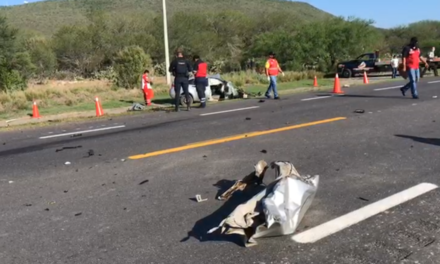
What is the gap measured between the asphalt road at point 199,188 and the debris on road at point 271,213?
11cm

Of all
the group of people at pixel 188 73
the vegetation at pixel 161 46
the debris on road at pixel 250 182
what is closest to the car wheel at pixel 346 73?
the vegetation at pixel 161 46

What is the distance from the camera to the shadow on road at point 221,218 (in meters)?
3.98

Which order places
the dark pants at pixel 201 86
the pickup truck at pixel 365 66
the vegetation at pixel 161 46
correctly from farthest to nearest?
the pickup truck at pixel 365 66 < the vegetation at pixel 161 46 < the dark pants at pixel 201 86

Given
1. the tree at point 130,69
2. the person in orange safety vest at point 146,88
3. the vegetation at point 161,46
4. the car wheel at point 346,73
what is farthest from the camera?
the car wheel at point 346,73

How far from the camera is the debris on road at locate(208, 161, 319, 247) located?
3.82 meters

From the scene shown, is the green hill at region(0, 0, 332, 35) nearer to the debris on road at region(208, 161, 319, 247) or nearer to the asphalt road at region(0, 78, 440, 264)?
the asphalt road at region(0, 78, 440, 264)

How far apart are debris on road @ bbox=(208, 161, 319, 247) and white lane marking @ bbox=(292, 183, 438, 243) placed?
15 cm

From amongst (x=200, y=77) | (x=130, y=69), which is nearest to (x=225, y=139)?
(x=200, y=77)

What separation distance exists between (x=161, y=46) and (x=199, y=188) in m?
44.0

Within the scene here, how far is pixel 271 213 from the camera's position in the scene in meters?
3.82

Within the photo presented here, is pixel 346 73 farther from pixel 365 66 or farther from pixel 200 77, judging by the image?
pixel 200 77

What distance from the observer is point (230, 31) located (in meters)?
59.4

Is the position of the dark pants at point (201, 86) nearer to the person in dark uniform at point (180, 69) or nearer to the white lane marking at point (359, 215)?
the person in dark uniform at point (180, 69)

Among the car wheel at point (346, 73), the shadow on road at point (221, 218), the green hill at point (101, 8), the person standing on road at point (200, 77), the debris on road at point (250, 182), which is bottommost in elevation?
the car wheel at point (346, 73)
